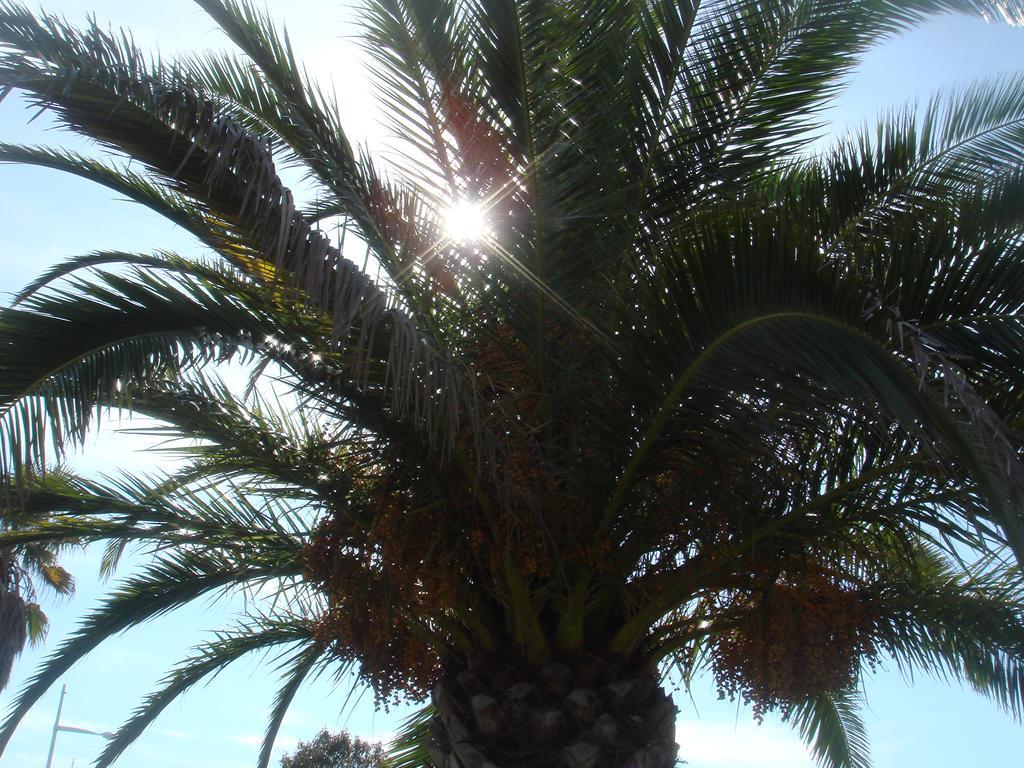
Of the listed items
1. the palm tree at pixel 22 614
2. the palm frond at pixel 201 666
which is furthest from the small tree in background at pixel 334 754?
the palm frond at pixel 201 666

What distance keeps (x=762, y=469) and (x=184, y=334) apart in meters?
2.84

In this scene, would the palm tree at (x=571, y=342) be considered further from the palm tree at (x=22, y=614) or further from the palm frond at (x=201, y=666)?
the palm tree at (x=22, y=614)

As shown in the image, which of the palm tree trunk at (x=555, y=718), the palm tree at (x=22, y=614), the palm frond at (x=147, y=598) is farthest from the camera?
the palm tree at (x=22, y=614)

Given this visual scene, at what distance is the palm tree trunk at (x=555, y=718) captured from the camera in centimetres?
513

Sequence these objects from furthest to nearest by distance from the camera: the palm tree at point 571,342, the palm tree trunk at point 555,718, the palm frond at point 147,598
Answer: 1. the palm frond at point 147,598
2. the palm tree trunk at point 555,718
3. the palm tree at point 571,342

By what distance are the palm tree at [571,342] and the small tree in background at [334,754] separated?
11.6m

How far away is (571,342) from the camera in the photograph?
5.05 metres

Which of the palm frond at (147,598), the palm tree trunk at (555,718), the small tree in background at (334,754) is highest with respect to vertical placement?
the small tree in background at (334,754)

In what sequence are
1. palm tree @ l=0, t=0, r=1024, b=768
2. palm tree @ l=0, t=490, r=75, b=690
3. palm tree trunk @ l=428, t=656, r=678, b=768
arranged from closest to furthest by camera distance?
palm tree @ l=0, t=0, r=1024, b=768 → palm tree trunk @ l=428, t=656, r=678, b=768 → palm tree @ l=0, t=490, r=75, b=690

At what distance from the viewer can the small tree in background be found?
16.4m

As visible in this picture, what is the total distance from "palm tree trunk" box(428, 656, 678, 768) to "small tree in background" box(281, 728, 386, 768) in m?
11.7

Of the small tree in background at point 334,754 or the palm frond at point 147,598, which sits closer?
the palm frond at point 147,598

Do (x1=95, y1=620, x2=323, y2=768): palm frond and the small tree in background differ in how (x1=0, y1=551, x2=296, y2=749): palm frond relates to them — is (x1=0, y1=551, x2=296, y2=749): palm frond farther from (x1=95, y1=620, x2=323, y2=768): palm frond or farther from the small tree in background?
the small tree in background

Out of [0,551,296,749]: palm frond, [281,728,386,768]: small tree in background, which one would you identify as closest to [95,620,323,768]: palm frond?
[0,551,296,749]: palm frond
